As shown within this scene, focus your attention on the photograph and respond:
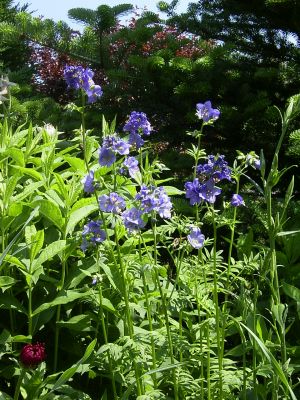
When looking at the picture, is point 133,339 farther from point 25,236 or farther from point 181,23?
point 181,23

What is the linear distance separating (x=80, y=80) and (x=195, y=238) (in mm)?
606

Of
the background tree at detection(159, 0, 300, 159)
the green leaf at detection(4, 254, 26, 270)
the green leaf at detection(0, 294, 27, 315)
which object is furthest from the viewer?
the background tree at detection(159, 0, 300, 159)

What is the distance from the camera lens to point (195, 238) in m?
2.09

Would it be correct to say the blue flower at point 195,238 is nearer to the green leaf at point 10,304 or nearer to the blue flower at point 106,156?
the blue flower at point 106,156

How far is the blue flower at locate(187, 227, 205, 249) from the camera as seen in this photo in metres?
2.06

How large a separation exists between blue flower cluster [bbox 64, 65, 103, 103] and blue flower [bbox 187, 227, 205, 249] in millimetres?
523

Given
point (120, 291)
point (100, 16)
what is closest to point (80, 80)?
point (120, 291)

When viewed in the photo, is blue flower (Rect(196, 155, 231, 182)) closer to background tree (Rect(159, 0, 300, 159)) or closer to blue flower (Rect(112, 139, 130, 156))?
blue flower (Rect(112, 139, 130, 156))

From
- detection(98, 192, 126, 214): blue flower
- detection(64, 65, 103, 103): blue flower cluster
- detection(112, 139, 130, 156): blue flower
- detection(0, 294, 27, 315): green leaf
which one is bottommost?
detection(0, 294, 27, 315): green leaf

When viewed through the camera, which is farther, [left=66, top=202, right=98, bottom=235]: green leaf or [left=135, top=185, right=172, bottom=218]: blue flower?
[left=66, top=202, right=98, bottom=235]: green leaf

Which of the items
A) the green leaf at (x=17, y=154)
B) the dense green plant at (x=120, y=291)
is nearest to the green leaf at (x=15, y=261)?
the dense green plant at (x=120, y=291)

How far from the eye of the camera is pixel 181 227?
6.88 ft

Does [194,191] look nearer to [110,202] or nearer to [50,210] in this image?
[110,202]

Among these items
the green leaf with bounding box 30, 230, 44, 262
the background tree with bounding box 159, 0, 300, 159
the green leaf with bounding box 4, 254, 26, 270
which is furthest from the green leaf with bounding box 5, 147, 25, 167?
the background tree with bounding box 159, 0, 300, 159
